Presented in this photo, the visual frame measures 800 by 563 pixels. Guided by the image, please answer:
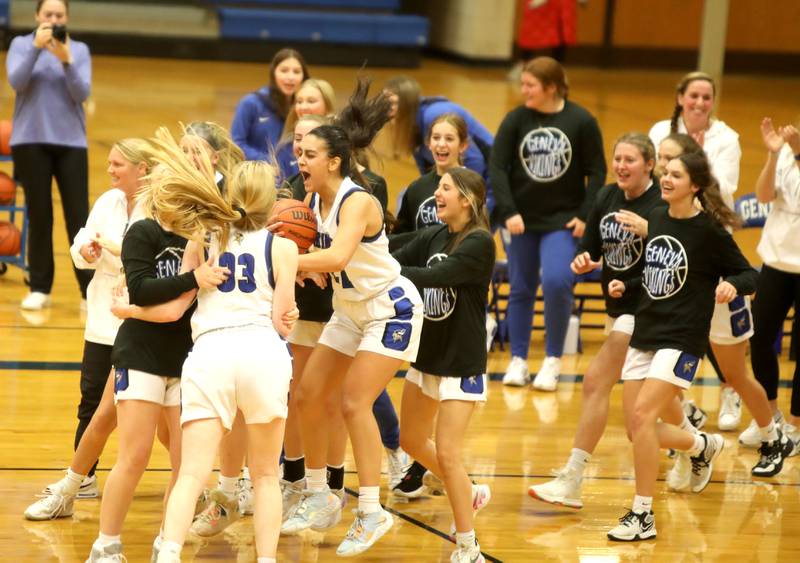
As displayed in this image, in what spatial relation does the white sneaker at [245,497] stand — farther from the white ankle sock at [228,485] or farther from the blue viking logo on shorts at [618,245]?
the blue viking logo on shorts at [618,245]

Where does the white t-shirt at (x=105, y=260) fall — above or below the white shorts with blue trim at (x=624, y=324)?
above

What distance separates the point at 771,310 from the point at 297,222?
273cm

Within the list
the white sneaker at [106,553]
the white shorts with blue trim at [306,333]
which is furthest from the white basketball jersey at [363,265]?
the white sneaker at [106,553]

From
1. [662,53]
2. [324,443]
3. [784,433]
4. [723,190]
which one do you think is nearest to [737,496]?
[784,433]

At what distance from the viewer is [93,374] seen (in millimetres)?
4988

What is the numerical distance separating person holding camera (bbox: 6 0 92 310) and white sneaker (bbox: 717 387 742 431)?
3.78 metres

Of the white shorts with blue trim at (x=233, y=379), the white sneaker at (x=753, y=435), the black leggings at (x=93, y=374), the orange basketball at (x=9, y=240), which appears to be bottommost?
the white sneaker at (x=753, y=435)

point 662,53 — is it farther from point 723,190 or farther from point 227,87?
point 723,190

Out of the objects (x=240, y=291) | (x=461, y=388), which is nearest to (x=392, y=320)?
(x=461, y=388)

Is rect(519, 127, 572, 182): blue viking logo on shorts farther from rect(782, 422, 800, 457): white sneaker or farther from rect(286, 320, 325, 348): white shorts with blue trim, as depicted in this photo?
rect(286, 320, 325, 348): white shorts with blue trim

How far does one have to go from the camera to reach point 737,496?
5.76m

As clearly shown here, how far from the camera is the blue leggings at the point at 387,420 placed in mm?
5535

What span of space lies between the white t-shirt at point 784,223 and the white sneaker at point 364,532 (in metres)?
2.64

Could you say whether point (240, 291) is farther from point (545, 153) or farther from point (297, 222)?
point (545, 153)
